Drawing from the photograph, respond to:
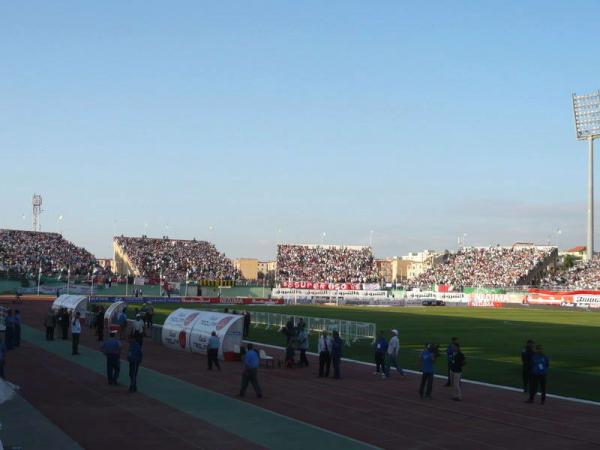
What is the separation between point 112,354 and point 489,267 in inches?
4072

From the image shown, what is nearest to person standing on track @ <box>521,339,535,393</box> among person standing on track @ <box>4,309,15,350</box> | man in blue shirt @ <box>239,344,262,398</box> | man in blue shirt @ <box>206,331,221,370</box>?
man in blue shirt @ <box>239,344,262,398</box>

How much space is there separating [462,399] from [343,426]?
5190mm

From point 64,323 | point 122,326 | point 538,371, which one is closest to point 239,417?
point 538,371

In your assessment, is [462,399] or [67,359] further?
[67,359]

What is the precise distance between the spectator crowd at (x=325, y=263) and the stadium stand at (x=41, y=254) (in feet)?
108

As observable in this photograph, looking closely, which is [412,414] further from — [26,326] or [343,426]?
[26,326]

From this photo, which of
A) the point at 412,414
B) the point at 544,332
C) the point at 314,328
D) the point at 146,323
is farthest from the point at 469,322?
the point at 412,414

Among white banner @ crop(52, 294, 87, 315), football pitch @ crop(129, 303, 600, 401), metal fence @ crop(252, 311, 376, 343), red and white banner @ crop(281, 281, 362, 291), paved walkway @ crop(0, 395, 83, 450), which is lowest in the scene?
paved walkway @ crop(0, 395, 83, 450)

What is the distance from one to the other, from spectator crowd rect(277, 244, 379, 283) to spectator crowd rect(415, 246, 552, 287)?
10156 millimetres

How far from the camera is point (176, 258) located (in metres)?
109

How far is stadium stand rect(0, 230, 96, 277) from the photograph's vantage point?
91.3m

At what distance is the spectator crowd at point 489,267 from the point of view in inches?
4368

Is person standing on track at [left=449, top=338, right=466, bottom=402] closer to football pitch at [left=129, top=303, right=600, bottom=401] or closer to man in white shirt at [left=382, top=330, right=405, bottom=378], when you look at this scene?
football pitch at [left=129, top=303, right=600, bottom=401]

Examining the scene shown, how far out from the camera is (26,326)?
137 ft
